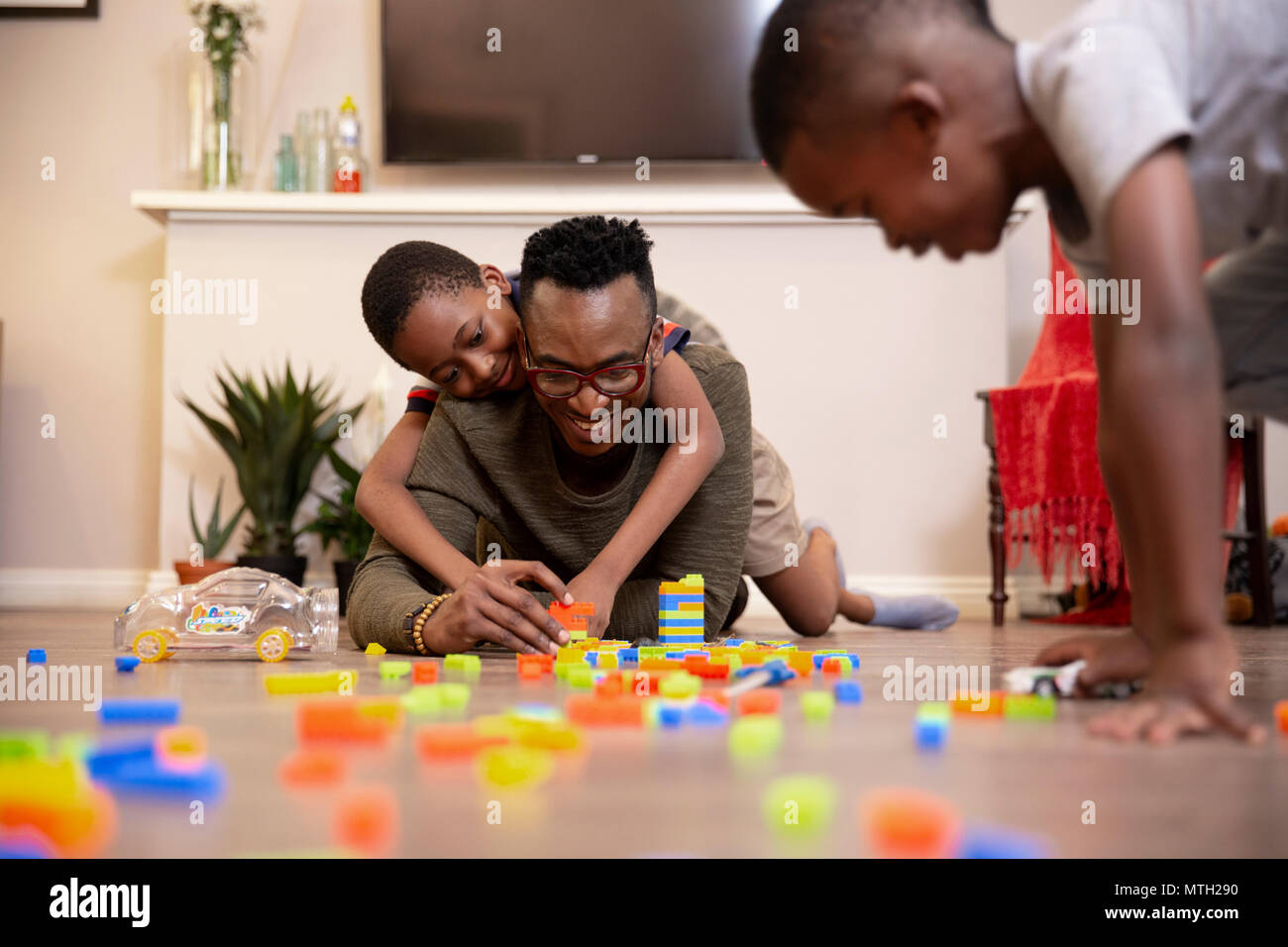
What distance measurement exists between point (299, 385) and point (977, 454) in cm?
197

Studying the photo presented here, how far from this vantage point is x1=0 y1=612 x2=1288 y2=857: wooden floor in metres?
0.49

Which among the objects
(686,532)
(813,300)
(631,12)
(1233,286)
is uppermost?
(631,12)

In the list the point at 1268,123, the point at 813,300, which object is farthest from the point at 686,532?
the point at 813,300

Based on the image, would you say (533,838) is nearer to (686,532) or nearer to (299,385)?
(686,532)

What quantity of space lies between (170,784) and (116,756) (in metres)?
0.06

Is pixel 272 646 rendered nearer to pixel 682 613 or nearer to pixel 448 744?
pixel 682 613

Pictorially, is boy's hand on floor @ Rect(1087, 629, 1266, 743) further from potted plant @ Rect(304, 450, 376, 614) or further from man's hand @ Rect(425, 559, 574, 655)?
potted plant @ Rect(304, 450, 376, 614)

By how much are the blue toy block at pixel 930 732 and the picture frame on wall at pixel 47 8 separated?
3.77 m

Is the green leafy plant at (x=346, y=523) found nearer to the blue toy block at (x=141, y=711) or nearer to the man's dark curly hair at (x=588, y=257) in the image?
the man's dark curly hair at (x=588, y=257)

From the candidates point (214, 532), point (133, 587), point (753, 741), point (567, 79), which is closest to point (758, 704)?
point (753, 741)

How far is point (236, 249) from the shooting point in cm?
333

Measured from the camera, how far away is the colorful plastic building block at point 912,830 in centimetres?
49

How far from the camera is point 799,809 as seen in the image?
0.54 m

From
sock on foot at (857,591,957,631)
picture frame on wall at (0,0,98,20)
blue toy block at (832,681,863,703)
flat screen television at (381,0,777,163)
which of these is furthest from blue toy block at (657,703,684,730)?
picture frame on wall at (0,0,98,20)
